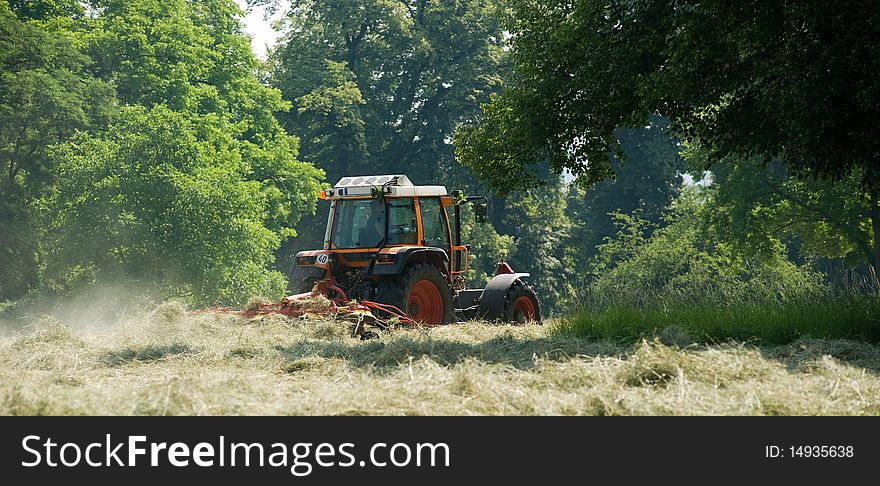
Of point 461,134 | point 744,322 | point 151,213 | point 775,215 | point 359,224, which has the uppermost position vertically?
point 461,134

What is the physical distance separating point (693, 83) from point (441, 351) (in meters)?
4.95

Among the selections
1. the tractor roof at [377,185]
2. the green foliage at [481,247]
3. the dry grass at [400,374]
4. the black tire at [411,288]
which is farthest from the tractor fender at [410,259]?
the green foliage at [481,247]

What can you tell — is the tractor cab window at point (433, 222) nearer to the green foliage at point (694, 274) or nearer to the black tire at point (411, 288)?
the black tire at point (411, 288)

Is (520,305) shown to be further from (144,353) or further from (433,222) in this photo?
(144,353)

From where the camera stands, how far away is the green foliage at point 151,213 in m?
26.8

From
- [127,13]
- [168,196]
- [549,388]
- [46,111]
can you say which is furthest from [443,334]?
[127,13]

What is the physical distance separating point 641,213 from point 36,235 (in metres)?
26.0

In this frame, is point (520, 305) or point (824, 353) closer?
point (824, 353)

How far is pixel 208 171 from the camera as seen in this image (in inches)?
1122

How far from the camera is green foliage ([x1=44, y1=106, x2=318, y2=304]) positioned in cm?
2678

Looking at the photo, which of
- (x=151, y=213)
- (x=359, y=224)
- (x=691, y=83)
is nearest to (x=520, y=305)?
(x=359, y=224)

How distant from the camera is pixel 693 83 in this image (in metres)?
13.2

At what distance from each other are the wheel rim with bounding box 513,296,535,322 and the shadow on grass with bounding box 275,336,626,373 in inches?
144

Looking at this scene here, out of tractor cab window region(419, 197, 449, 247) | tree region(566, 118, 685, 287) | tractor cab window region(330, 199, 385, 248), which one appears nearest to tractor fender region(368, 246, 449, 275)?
tractor cab window region(419, 197, 449, 247)
